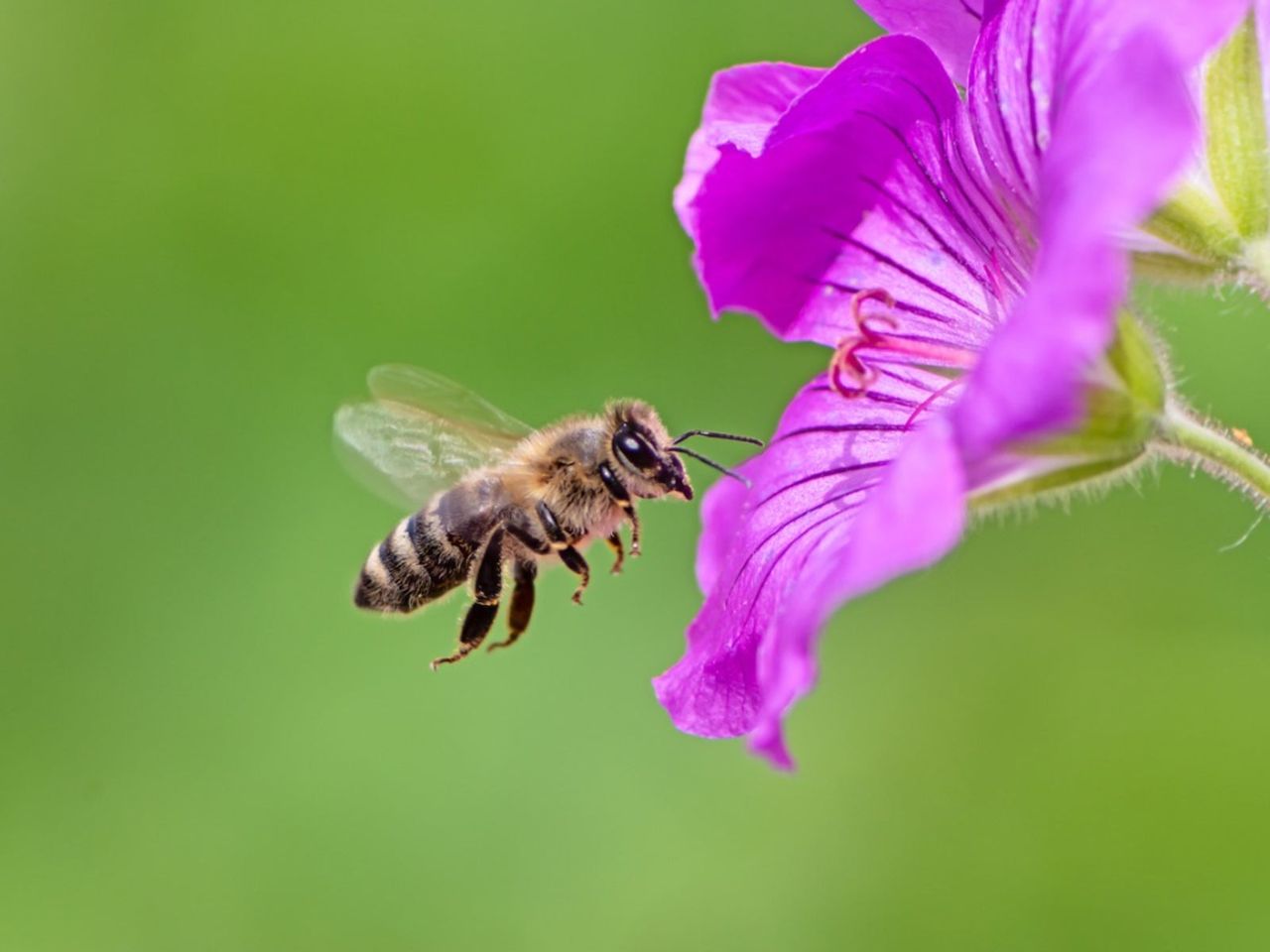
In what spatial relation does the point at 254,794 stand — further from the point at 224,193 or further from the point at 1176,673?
the point at 1176,673

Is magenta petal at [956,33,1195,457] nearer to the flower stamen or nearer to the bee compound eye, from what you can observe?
the flower stamen

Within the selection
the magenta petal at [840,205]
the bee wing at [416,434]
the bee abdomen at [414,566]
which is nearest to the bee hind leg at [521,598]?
the bee abdomen at [414,566]

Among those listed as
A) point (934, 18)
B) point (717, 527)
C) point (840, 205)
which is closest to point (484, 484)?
point (717, 527)

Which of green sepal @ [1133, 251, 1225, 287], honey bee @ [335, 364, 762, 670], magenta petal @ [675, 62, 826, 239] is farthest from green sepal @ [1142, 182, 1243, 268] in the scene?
honey bee @ [335, 364, 762, 670]

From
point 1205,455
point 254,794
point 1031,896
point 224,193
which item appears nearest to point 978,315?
point 1205,455

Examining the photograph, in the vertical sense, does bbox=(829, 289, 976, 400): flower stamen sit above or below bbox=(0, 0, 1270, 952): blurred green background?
above

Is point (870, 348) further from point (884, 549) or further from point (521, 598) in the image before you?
point (884, 549)

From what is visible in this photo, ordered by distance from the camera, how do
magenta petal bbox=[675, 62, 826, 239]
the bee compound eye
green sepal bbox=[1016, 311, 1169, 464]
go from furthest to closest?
the bee compound eye → magenta petal bbox=[675, 62, 826, 239] → green sepal bbox=[1016, 311, 1169, 464]

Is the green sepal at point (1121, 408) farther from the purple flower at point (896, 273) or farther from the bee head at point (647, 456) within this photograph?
the bee head at point (647, 456)
